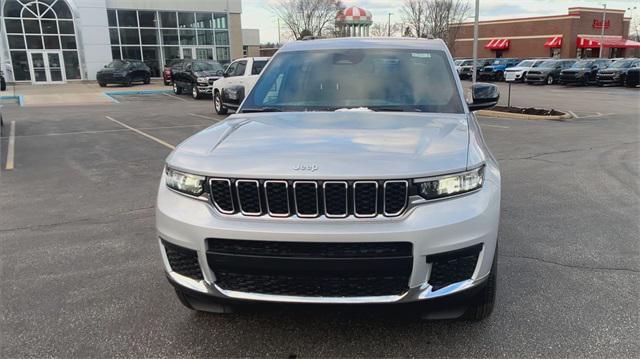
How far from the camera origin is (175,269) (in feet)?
8.95

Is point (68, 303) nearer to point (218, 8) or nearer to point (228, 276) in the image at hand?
point (228, 276)

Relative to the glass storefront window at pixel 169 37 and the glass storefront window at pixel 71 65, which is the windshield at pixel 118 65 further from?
the glass storefront window at pixel 169 37

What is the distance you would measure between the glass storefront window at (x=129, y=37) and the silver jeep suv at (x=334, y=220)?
3797cm

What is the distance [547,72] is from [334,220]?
118 ft

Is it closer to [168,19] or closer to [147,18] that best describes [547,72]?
[168,19]

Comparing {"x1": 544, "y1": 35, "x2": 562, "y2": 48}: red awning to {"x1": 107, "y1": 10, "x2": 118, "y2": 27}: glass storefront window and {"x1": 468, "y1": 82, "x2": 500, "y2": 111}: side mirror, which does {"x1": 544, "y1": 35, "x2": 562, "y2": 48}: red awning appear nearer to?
{"x1": 107, "y1": 10, "x2": 118, "y2": 27}: glass storefront window

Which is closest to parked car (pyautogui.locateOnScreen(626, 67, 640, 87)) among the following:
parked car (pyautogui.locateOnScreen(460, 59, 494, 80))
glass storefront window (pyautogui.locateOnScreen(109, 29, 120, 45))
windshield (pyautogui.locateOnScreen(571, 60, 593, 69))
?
windshield (pyautogui.locateOnScreen(571, 60, 593, 69))

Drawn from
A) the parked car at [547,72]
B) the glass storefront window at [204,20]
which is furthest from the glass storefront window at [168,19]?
the parked car at [547,72]

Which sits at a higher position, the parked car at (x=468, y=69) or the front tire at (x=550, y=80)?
the parked car at (x=468, y=69)

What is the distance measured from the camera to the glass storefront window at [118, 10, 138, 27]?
119ft

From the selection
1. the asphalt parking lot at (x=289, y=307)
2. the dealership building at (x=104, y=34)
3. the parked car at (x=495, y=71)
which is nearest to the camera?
the asphalt parking lot at (x=289, y=307)

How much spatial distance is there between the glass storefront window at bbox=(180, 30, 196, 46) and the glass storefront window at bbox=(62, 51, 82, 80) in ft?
25.5


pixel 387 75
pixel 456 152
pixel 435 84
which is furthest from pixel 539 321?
pixel 387 75

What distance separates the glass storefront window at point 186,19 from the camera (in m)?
38.0
